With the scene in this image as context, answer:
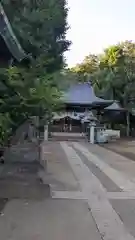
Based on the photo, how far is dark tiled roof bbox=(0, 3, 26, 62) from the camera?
20.3ft

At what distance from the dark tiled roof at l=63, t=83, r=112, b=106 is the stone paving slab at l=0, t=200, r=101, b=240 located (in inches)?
1194

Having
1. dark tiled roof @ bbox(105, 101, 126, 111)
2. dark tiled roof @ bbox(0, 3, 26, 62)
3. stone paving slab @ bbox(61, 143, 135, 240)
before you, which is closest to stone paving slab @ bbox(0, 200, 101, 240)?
stone paving slab @ bbox(61, 143, 135, 240)

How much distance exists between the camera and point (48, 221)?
23.0ft

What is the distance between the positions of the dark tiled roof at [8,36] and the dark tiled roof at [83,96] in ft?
103

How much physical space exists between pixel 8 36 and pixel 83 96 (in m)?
35.9

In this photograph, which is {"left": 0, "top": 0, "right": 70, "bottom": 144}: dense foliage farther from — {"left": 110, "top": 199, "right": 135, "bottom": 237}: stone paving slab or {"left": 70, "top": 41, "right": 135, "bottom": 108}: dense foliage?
{"left": 70, "top": 41, "right": 135, "bottom": 108}: dense foliage

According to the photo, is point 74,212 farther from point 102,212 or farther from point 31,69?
point 31,69

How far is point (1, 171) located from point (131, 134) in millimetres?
37667

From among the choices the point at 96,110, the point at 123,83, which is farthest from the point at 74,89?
the point at 123,83

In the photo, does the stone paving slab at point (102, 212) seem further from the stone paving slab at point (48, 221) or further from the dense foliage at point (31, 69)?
the dense foliage at point (31, 69)

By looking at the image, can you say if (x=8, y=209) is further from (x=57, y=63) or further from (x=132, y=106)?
(x=132, y=106)

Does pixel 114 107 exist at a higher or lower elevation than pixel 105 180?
higher

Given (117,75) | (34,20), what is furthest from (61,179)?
(117,75)

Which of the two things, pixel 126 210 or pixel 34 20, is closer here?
pixel 126 210
